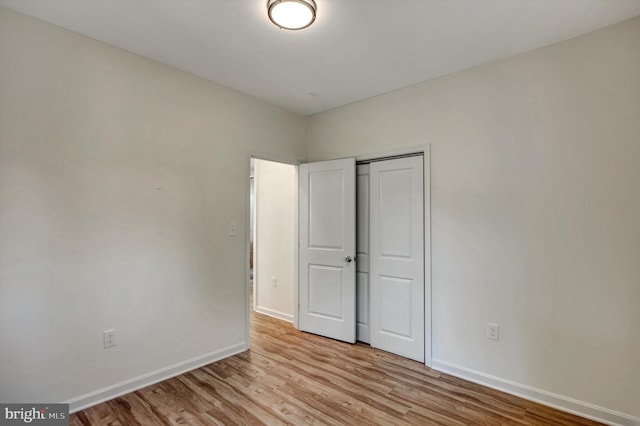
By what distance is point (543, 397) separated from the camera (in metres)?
2.28

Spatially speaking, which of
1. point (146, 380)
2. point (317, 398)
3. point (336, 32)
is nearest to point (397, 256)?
point (317, 398)

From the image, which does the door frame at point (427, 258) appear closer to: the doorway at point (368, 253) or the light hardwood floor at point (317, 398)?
the doorway at point (368, 253)

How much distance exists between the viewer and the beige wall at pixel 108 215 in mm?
1981

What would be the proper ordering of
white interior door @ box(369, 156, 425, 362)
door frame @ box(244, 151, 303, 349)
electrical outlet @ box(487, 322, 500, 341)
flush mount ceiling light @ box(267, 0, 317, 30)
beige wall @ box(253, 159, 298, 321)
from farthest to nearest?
beige wall @ box(253, 159, 298, 321)
door frame @ box(244, 151, 303, 349)
white interior door @ box(369, 156, 425, 362)
electrical outlet @ box(487, 322, 500, 341)
flush mount ceiling light @ box(267, 0, 317, 30)

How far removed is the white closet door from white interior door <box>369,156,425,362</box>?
12cm

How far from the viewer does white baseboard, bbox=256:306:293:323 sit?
4.15 m

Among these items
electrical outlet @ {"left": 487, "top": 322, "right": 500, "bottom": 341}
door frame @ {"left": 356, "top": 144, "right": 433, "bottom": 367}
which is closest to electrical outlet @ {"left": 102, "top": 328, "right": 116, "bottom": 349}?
door frame @ {"left": 356, "top": 144, "right": 433, "bottom": 367}

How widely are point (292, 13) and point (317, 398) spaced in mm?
2637

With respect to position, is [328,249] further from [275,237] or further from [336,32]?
[336,32]

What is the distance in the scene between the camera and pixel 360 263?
11.5ft

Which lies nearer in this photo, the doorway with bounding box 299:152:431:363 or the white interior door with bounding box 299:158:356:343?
the doorway with bounding box 299:152:431:363

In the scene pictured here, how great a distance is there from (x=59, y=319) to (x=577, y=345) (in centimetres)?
357

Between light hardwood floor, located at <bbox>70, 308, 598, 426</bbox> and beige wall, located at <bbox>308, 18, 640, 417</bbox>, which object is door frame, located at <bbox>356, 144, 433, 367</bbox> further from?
light hardwood floor, located at <bbox>70, 308, 598, 426</bbox>

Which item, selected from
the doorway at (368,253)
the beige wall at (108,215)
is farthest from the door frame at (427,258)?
the beige wall at (108,215)
